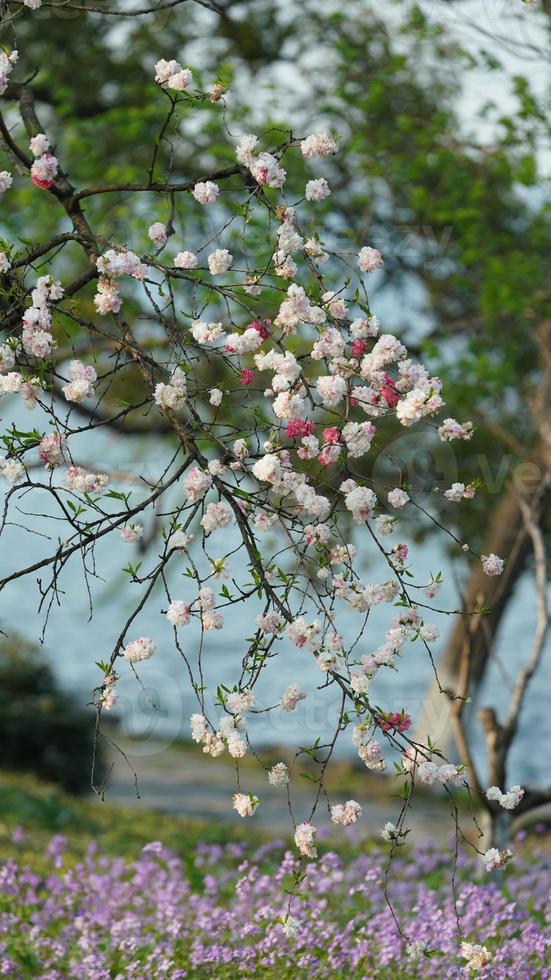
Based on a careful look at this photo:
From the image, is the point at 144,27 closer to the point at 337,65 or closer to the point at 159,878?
the point at 337,65

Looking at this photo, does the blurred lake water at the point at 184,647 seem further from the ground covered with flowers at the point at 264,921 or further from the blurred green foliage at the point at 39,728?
the ground covered with flowers at the point at 264,921

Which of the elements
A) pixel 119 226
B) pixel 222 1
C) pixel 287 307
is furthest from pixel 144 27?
pixel 287 307

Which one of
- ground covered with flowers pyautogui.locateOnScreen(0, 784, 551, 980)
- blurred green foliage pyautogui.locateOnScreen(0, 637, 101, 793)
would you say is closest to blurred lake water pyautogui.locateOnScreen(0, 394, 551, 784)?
blurred green foliage pyautogui.locateOnScreen(0, 637, 101, 793)

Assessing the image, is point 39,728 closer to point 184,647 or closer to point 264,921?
point 264,921

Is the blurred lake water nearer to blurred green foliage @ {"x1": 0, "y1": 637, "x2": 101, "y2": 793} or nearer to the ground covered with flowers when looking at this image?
blurred green foliage @ {"x1": 0, "y1": 637, "x2": 101, "y2": 793}

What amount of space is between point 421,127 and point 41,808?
27.2ft

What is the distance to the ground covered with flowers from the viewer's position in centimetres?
461

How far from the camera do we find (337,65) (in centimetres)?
1294

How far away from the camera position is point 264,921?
5.05m

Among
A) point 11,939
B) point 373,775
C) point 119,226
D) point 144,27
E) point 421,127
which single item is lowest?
point 373,775

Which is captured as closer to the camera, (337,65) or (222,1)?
(337,65)

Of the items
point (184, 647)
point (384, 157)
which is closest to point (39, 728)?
point (384, 157)

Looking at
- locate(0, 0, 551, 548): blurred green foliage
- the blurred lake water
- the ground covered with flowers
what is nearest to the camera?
the ground covered with flowers

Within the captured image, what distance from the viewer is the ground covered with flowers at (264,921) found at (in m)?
4.61
